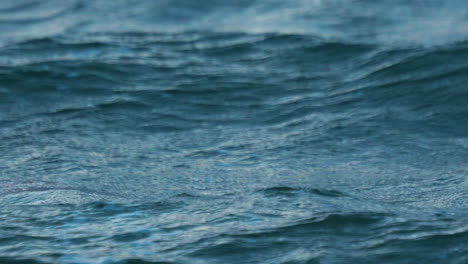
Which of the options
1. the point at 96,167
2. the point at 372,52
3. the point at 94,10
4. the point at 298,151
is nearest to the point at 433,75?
the point at 372,52

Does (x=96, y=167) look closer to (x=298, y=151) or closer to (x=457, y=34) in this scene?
(x=298, y=151)

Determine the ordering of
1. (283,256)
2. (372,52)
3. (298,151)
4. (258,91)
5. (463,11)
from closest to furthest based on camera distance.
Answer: (283,256), (298,151), (258,91), (372,52), (463,11)

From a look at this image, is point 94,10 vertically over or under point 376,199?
over

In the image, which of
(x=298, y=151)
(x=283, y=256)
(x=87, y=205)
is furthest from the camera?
(x=298, y=151)

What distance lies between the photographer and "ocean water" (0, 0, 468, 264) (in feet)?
13.5

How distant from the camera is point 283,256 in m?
3.88

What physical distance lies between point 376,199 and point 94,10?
7.35 meters

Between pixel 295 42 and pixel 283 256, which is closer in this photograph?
pixel 283 256

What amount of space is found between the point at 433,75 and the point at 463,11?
3.03m

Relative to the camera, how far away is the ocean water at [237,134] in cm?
412

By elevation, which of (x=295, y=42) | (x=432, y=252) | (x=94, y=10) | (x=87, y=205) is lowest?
(x=432, y=252)

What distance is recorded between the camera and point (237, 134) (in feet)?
20.4

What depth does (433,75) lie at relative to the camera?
7484mm

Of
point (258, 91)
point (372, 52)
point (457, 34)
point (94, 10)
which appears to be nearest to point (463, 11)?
point (457, 34)
